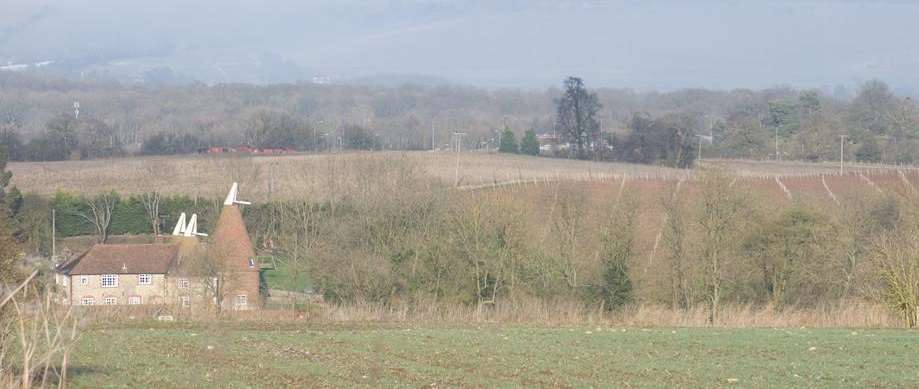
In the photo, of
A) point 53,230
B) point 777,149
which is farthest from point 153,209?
point 777,149

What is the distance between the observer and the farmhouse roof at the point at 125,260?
44781 mm

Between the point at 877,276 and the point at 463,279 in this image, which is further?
the point at 463,279

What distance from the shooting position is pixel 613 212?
1706 inches

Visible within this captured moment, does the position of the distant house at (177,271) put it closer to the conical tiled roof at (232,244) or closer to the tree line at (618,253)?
the conical tiled roof at (232,244)

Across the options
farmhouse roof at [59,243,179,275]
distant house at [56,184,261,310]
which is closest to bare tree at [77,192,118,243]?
distant house at [56,184,261,310]

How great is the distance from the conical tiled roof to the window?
4.44 m

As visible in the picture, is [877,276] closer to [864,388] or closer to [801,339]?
[801,339]

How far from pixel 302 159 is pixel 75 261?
4212cm

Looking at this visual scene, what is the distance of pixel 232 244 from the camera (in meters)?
42.6

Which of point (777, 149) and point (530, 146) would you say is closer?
point (530, 146)

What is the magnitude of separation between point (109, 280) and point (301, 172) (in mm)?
33591

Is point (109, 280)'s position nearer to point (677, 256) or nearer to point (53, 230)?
point (53, 230)

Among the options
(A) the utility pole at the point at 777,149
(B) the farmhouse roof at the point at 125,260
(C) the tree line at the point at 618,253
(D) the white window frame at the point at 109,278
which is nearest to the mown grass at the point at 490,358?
(C) the tree line at the point at 618,253

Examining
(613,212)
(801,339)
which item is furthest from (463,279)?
(801,339)
